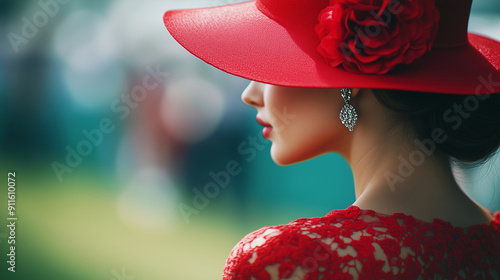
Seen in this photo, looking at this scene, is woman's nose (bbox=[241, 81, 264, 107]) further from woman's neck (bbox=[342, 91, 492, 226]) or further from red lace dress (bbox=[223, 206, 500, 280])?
red lace dress (bbox=[223, 206, 500, 280])

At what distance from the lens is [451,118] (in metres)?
0.98

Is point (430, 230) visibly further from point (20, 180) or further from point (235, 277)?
point (20, 180)

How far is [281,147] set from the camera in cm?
109

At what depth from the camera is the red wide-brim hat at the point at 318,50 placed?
90cm

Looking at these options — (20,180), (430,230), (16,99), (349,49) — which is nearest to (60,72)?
(16,99)

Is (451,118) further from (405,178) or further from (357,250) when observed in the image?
(357,250)

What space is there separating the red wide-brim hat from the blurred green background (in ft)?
4.55

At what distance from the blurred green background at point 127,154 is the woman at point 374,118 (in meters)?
1.35

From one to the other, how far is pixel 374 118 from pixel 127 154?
5.85 feet

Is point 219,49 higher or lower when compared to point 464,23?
higher

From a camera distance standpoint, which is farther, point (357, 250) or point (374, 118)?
point (374, 118)

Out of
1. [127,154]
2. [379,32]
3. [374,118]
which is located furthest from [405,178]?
[127,154]

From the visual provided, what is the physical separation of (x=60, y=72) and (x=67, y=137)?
35 centimetres

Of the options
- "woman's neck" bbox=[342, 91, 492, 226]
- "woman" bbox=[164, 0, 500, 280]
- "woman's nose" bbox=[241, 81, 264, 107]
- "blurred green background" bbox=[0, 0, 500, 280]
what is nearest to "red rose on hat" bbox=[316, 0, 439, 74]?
"woman" bbox=[164, 0, 500, 280]
